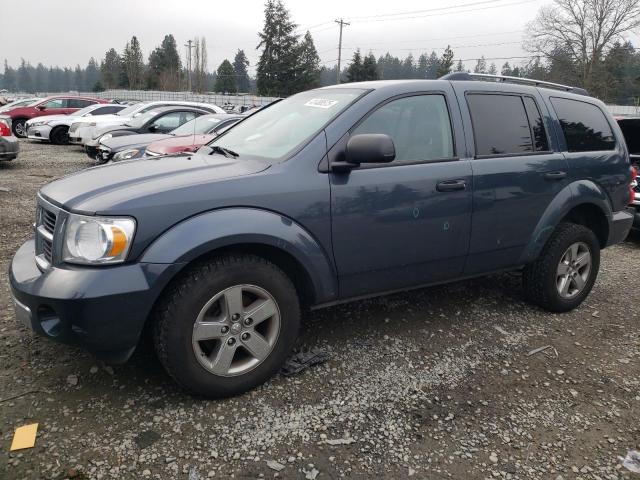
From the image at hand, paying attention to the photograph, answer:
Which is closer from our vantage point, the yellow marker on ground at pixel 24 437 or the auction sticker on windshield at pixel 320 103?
the yellow marker on ground at pixel 24 437

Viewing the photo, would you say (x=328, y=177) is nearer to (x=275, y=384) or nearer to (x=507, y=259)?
(x=275, y=384)

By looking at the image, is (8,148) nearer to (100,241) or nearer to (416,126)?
(100,241)

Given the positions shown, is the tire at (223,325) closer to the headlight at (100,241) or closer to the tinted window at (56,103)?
the headlight at (100,241)

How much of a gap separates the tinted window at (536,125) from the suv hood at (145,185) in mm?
2178

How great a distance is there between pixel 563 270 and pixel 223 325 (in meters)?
2.90

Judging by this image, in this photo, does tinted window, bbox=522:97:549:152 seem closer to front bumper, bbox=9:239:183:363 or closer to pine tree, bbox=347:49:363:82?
front bumper, bbox=9:239:183:363

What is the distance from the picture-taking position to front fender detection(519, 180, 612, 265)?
12.4 feet

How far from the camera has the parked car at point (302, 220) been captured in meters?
2.42

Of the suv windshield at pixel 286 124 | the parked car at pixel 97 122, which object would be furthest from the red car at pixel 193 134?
the suv windshield at pixel 286 124

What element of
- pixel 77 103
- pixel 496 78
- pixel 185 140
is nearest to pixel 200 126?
pixel 185 140

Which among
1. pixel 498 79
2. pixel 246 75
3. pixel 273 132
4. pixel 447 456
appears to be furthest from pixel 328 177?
pixel 246 75

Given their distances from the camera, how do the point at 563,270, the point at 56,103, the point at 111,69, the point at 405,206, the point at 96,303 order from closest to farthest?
the point at 96,303 < the point at 405,206 < the point at 563,270 < the point at 56,103 < the point at 111,69

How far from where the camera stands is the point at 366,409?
2.75 meters

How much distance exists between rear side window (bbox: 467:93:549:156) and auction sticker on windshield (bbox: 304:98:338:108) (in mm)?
996
